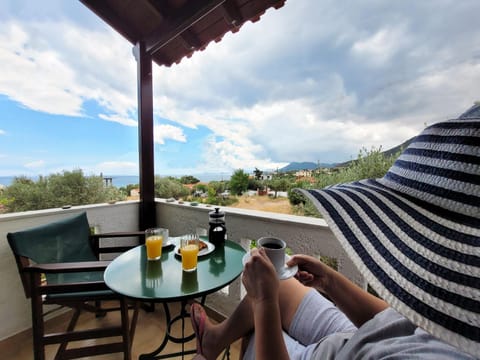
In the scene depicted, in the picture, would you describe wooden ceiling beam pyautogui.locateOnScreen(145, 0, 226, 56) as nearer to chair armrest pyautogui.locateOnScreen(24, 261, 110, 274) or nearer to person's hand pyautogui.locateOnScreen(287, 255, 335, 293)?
person's hand pyautogui.locateOnScreen(287, 255, 335, 293)

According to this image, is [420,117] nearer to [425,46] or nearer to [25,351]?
[425,46]

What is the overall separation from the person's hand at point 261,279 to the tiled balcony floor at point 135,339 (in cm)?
123

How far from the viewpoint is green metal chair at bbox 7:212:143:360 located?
43.5 inches

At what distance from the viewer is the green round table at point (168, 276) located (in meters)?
0.92

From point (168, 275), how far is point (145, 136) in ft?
5.45

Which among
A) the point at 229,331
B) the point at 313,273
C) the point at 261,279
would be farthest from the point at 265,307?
the point at 229,331

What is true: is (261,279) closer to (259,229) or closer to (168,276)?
(168,276)

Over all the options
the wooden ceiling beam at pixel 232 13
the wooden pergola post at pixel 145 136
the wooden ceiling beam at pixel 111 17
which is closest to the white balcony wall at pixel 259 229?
the wooden pergola post at pixel 145 136

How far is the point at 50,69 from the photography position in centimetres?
206

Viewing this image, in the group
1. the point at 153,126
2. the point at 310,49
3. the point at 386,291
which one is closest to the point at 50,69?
the point at 153,126

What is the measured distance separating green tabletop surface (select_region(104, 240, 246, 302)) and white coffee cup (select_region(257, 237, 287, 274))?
1.37ft

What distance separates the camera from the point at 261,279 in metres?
0.61

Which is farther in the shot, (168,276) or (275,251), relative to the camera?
(168,276)

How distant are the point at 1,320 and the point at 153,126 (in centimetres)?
201
